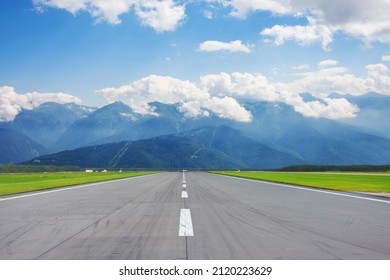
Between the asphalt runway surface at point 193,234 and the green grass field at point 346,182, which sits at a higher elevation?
the asphalt runway surface at point 193,234

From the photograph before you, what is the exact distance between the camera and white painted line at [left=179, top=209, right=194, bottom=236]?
9.51m

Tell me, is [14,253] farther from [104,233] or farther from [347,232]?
[347,232]

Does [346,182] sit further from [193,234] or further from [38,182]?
[193,234]

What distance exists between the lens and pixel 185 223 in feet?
36.3

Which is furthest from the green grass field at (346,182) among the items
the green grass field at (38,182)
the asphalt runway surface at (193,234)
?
the green grass field at (38,182)

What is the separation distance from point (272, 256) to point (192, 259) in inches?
56.8

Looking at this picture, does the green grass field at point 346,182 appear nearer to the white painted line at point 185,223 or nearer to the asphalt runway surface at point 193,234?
the asphalt runway surface at point 193,234

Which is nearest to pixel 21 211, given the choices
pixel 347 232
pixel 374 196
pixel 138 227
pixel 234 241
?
pixel 138 227

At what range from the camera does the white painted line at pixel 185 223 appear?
9509mm

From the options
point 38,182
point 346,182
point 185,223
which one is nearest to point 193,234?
point 185,223

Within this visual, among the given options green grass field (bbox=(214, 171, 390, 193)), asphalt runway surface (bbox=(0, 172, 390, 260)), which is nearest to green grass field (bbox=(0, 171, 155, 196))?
asphalt runway surface (bbox=(0, 172, 390, 260))

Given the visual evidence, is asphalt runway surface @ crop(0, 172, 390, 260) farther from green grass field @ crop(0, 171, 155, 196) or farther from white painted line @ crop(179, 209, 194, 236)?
green grass field @ crop(0, 171, 155, 196)

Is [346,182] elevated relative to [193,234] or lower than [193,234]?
lower

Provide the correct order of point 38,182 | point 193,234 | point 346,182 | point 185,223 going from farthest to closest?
point 38,182, point 346,182, point 185,223, point 193,234
